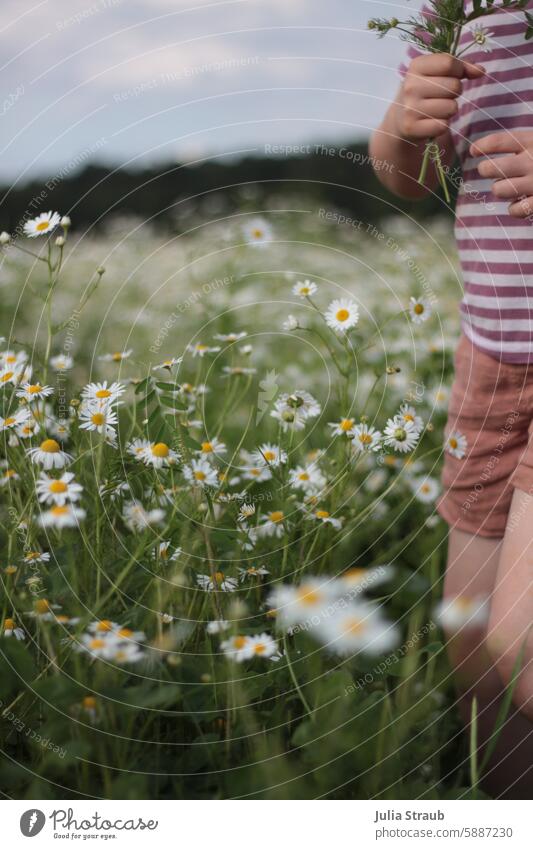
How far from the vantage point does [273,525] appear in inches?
27.5

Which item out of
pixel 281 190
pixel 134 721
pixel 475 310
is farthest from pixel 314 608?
pixel 281 190

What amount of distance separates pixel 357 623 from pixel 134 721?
0.22 m

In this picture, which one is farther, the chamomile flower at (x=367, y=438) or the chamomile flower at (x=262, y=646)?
the chamomile flower at (x=367, y=438)

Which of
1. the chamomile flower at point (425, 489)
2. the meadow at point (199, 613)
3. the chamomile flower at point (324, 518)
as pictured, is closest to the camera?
the meadow at point (199, 613)

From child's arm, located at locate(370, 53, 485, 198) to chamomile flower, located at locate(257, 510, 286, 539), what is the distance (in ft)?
1.10

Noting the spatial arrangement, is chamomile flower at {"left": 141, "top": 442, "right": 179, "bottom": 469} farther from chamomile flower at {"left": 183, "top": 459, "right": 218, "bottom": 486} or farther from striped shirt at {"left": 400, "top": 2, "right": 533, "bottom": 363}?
striped shirt at {"left": 400, "top": 2, "right": 533, "bottom": 363}

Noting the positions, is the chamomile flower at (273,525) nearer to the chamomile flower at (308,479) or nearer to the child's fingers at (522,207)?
the chamomile flower at (308,479)

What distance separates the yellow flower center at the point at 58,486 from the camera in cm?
59

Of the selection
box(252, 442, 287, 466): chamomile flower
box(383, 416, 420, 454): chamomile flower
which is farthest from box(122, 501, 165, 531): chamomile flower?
box(383, 416, 420, 454): chamomile flower

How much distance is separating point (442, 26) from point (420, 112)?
0.07m

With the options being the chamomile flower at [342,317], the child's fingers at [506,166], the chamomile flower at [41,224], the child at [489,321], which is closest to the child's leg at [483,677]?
the child at [489,321]

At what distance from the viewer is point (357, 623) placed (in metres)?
0.69

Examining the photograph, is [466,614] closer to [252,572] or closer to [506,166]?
[252,572]

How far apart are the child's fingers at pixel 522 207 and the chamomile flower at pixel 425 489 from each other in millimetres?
386
